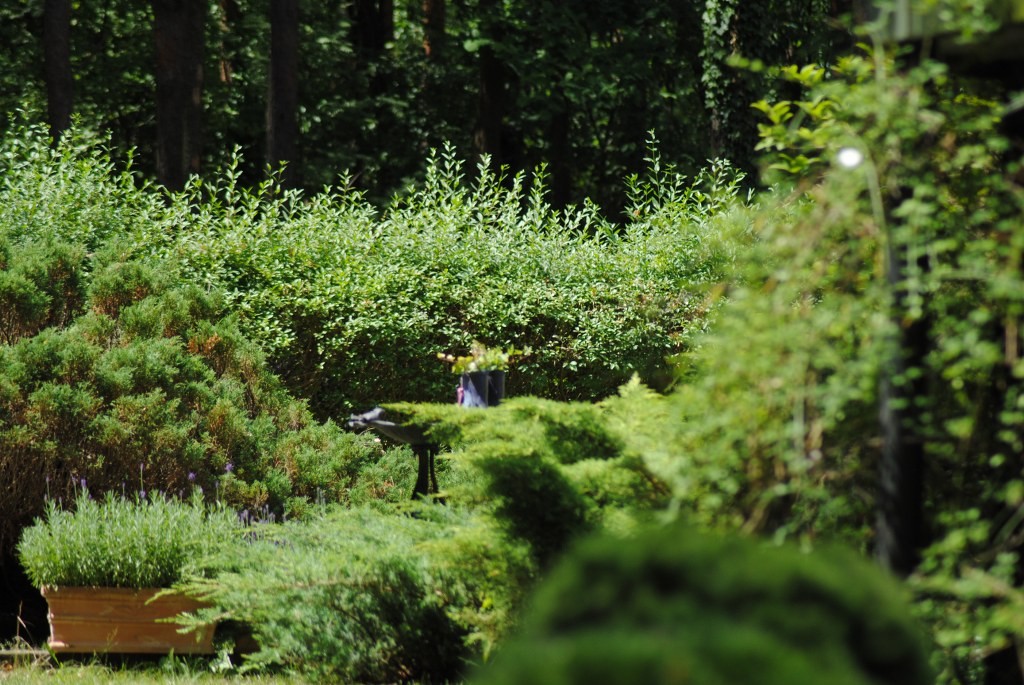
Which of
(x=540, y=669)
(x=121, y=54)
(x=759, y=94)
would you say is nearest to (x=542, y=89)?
(x=759, y=94)

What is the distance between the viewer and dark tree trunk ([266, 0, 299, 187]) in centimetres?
1520

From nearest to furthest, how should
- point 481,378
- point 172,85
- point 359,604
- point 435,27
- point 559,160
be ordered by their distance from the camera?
point 359,604 < point 481,378 < point 172,85 < point 559,160 < point 435,27

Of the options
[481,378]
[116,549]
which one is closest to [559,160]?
[481,378]

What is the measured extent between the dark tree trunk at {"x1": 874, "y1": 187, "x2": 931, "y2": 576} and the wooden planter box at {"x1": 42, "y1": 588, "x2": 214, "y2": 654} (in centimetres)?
425

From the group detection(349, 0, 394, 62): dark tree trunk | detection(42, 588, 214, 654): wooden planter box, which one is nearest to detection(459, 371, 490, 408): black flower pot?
detection(42, 588, 214, 654): wooden planter box

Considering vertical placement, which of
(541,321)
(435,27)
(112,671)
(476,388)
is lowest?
(112,671)

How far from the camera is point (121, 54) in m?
19.7

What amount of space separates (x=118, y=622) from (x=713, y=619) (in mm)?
4910

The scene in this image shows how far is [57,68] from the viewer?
571 inches

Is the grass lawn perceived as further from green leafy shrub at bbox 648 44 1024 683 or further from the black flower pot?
green leafy shrub at bbox 648 44 1024 683

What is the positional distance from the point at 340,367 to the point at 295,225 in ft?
4.41

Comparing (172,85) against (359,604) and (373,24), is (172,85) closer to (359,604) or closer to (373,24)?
(373,24)

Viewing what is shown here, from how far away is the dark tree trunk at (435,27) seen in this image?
20.1 meters

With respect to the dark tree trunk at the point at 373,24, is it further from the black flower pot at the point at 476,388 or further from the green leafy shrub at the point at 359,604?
the green leafy shrub at the point at 359,604
